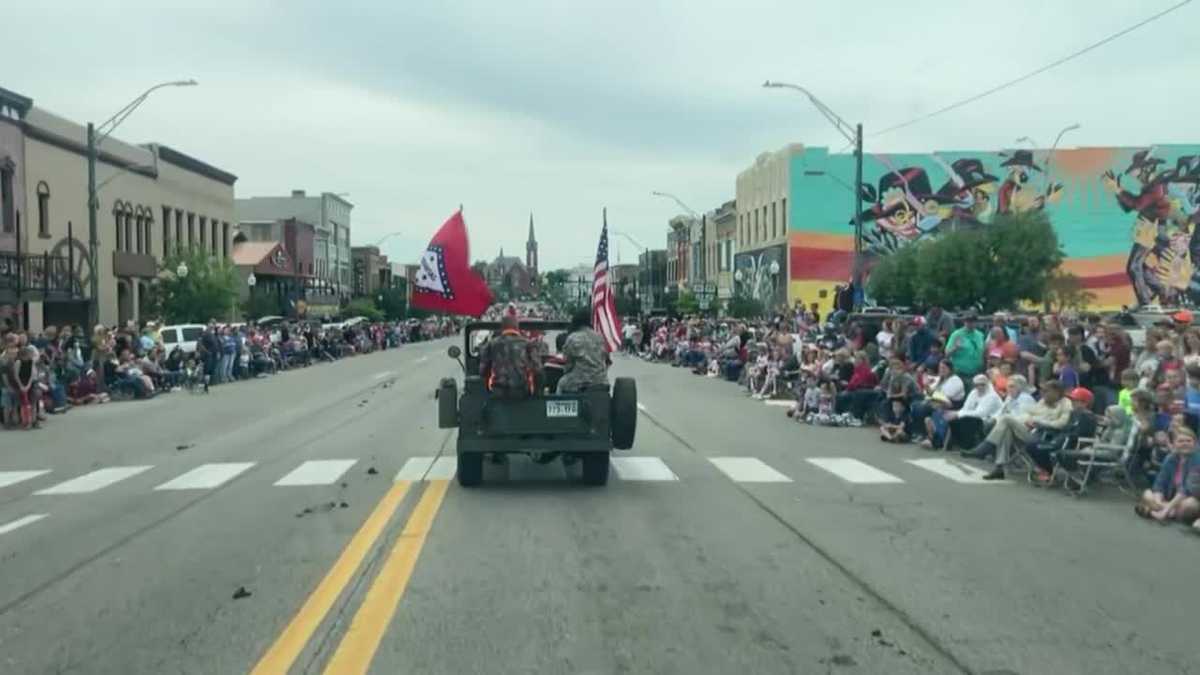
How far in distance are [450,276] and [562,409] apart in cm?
401

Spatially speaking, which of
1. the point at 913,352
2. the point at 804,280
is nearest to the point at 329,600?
the point at 913,352

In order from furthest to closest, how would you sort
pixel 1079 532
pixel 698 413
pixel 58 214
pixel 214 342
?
pixel 58 214 < pixel 214 342 < pixel 698 413 < pixel 1079 532

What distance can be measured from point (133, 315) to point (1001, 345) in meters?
46.9

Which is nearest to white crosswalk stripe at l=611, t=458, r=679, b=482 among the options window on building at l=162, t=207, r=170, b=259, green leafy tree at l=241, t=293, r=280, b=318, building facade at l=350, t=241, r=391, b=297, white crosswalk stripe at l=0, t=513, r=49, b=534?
white crosswalk stripe at l=0, t=513, r=49, b=534

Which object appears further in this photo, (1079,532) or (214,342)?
(214,342)

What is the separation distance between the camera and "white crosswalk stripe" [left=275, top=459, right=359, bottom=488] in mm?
14484

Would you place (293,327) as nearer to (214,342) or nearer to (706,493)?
(214,342)

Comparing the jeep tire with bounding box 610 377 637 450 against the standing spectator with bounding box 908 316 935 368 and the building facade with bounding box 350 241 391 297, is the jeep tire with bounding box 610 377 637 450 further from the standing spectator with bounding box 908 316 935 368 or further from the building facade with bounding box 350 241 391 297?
the building facade with bounding box 350 241 391 297

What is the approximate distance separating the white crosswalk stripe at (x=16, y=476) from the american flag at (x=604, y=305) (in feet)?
23.8

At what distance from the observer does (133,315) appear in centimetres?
5759

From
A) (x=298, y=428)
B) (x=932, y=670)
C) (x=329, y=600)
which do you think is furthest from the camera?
(x=298, y=428)

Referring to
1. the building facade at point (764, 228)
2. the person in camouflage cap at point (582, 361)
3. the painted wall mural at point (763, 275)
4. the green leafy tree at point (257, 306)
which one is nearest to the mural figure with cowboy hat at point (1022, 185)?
the building facade at point (764, 228)

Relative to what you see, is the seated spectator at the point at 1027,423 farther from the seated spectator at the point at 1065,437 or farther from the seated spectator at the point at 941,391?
the seated spectator at the point at 941,391

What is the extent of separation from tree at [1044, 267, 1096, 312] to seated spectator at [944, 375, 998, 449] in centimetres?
4229
